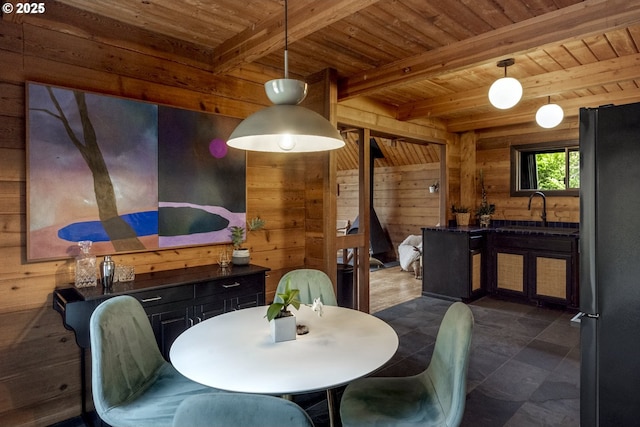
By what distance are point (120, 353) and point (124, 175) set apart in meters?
1.26

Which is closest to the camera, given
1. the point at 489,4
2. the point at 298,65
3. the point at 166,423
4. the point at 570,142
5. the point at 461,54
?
the point at 166,423

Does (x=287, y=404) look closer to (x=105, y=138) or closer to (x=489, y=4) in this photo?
(x=105, y=138)

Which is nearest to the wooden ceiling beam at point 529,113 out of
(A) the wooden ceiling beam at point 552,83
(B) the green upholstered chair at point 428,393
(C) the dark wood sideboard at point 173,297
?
(A) the wooden ceiling beam at point 552,83

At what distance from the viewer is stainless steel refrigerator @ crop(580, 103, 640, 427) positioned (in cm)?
147

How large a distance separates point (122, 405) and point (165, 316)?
72 cm

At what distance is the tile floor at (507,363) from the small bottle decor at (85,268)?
86 centimetres

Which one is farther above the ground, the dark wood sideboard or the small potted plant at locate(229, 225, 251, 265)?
the small potted plant at locate(229, 225, 251, 265)

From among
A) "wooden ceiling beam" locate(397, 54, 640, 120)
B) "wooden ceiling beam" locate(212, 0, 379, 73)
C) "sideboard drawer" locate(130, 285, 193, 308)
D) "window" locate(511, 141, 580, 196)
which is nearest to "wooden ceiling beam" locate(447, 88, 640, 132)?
"window" locate(511, 141, 580, 196)

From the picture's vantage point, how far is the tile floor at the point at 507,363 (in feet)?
7.82

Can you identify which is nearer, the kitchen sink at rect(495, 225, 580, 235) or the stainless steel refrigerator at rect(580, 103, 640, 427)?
the stainless steel refrigerator at rect(580, 103, 640, 427)

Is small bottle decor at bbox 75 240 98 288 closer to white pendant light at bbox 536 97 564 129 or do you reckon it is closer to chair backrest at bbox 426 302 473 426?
chair backrest at bbox 426 302 473 426

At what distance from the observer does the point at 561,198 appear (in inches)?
200

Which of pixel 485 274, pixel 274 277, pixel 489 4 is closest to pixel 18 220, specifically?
pixel 274 277

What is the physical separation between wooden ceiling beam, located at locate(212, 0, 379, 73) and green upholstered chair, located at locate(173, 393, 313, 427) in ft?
6.02
